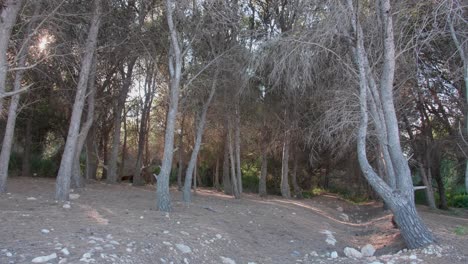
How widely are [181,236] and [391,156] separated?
443cm

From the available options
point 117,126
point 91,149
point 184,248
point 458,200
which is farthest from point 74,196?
point 458,200

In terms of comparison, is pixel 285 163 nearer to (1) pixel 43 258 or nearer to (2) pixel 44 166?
(2) pixel 44 166

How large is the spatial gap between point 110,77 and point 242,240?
12334 millimetres

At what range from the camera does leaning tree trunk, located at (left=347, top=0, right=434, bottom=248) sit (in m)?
8.17

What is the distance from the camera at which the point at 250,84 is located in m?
15.8

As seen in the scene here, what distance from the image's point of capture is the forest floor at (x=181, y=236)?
6.35 metres

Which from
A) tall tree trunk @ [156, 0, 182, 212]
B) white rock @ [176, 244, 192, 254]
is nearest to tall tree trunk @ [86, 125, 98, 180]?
tall tree trunk @ [156, 0, 182, 212]

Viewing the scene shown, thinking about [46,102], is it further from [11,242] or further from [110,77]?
[11,242]

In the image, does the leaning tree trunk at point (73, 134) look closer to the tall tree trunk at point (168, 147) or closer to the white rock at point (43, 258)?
the tall tree trunk at point (168, 147)

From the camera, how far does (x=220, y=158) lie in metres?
24.6

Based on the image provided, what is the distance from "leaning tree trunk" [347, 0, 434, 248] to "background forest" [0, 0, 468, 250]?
4cm

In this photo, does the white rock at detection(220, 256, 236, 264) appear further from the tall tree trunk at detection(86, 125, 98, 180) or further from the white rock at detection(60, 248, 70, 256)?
the tall tree trunk at detection(86, 125, 98, 180)

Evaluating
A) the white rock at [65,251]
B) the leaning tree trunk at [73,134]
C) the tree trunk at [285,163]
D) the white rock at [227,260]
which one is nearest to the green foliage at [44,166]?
the tree trunk at [285,163]

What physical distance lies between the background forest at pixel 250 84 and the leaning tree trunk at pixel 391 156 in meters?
0.04
